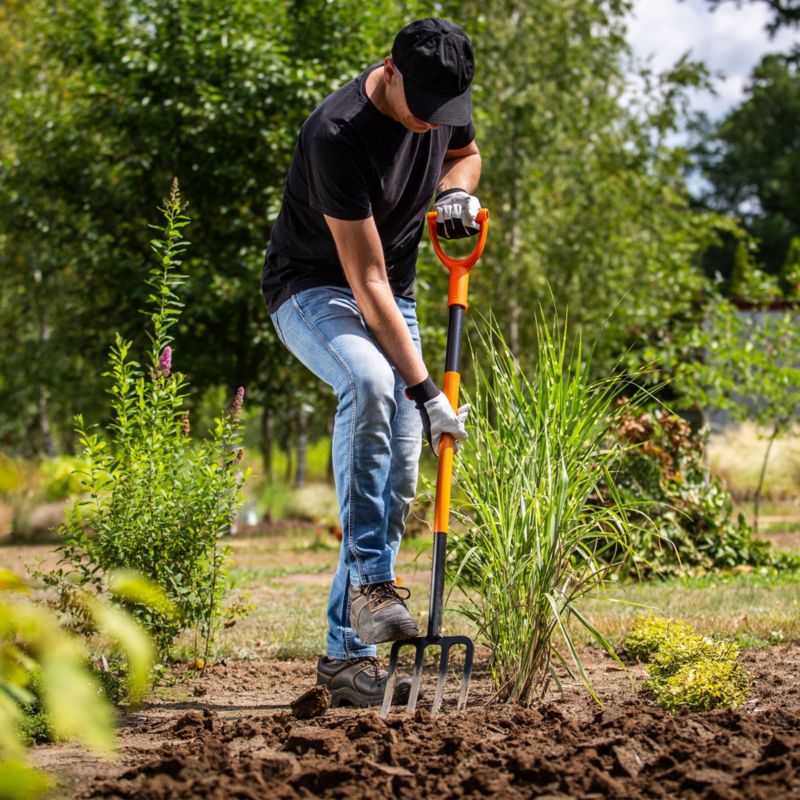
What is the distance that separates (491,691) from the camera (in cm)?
313

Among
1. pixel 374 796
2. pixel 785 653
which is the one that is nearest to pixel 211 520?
pixel 374 796

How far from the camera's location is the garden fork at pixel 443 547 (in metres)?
2.71

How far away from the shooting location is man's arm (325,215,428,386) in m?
2.89

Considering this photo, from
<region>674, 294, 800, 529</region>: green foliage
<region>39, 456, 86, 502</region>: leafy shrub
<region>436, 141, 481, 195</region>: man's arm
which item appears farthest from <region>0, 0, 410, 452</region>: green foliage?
<region>436, 141, 481, 195</region>: man's arm

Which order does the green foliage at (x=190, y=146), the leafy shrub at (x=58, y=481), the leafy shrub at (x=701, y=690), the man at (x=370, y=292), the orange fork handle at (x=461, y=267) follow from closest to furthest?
the leafy shrub at (x=701, y=690), the man at (x=370, y=292), the orange fork handle at (x=461, y=267), the green foliage at (x=190, y=146), the leafy shrub at (x=58, y=481)

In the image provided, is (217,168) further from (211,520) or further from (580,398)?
(580,398)

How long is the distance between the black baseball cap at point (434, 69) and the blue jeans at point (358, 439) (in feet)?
2.16

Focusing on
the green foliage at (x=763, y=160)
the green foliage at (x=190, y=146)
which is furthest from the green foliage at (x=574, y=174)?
the green foliage at (x=763, y=160)

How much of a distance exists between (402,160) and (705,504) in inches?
150

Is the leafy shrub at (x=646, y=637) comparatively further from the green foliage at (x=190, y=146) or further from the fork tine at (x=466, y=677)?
the green foliage at (x=190, y=146)

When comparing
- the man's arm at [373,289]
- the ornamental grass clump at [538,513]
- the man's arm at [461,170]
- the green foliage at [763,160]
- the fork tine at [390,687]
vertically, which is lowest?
the fork tine at [390,687]

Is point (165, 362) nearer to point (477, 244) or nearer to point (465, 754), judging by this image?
point (477, 244)

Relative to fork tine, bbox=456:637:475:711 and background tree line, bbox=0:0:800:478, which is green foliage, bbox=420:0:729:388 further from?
fork tine, bbox=456:637:475:711

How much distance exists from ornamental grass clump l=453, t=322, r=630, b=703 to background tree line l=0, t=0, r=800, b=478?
168 inches
